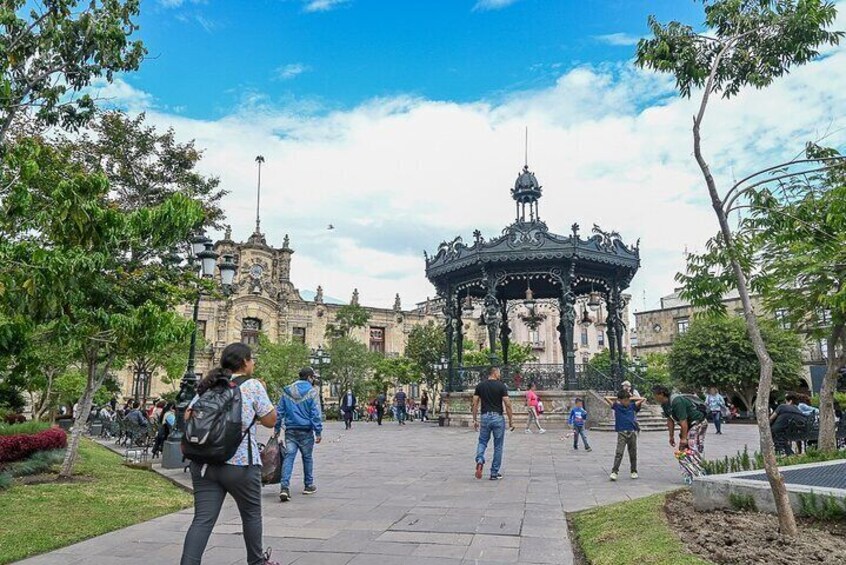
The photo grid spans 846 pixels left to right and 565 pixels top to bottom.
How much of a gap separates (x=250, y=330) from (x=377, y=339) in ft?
40.9

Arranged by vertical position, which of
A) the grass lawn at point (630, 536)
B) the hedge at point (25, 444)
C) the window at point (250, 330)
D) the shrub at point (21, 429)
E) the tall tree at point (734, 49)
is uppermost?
the window at point (250, 330)

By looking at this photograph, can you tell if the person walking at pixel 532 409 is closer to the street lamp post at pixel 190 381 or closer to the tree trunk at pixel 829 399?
the tree trunk at pixel 829 399

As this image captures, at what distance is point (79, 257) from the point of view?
6.03 meters

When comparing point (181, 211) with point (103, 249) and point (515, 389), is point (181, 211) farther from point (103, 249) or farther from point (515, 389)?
point (515, 389)

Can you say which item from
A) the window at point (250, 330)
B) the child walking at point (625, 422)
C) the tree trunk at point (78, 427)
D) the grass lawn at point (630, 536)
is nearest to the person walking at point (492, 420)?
the child walking at point (625, 422)

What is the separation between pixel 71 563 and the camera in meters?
4.81

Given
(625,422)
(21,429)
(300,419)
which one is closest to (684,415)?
(625,422)

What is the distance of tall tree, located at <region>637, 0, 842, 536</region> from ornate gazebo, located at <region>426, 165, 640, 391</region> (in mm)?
13650

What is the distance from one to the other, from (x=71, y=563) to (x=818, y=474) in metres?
7.34

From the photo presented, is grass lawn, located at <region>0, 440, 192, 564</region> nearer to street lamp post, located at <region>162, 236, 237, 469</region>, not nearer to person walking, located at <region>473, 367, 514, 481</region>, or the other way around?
street lamp post, located at <region>162, 236, 237, 469</region>

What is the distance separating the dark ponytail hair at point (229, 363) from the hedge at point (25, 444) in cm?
886

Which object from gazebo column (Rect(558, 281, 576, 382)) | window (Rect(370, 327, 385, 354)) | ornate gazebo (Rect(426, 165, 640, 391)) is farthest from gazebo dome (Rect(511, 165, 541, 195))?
window (Rect(370, 327, 385, 354))

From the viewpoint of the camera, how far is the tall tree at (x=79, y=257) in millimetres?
5738

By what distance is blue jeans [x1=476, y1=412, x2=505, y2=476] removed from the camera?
8.84 metres
